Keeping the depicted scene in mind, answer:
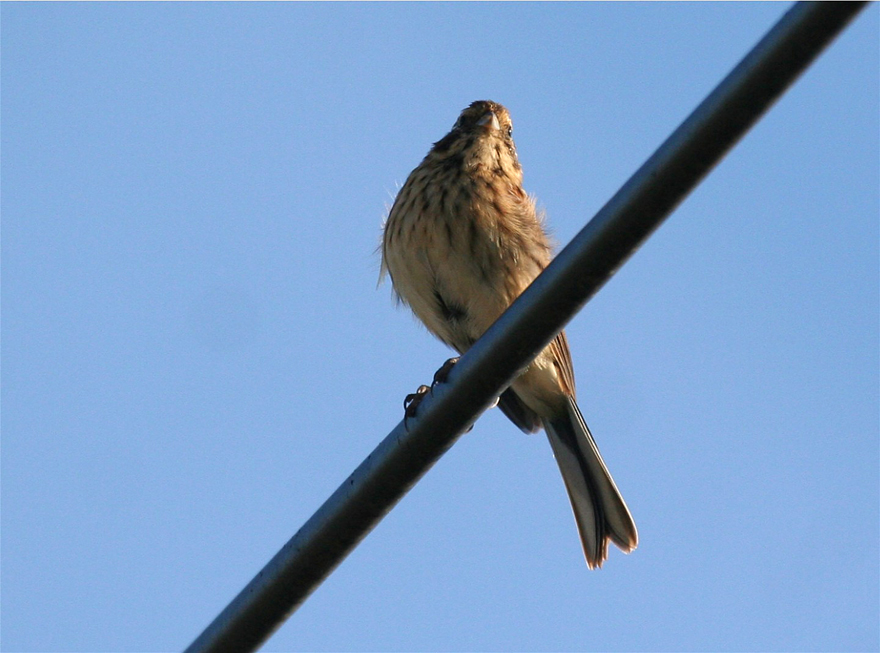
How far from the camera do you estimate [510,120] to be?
7246 millimetres

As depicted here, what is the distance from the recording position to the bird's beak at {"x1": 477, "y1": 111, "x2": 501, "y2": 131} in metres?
6.86

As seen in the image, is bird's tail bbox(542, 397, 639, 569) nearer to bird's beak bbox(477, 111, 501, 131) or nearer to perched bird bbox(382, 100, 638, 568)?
perched bird bbox(382, 100, 638, 568)

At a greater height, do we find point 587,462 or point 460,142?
point 460,142

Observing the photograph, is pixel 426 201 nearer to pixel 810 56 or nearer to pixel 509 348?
pixel 509 348

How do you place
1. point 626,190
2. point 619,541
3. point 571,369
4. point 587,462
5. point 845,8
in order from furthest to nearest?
1. point 571,369
2. point 587,462
3. point 619,541
4. point 626,190
5. point 845,8

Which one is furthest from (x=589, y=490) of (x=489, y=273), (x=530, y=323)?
(x=530, y=323)

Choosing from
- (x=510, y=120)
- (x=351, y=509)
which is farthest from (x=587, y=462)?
(x=351, y=509)

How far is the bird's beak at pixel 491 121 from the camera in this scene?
22.5ft

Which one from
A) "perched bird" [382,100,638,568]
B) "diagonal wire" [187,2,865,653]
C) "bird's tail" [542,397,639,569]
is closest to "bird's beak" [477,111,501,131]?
"perched bird" [382,100,638,568]

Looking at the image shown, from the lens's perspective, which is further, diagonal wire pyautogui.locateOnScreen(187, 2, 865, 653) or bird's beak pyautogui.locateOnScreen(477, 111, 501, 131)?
bird's beak pyautogui.locateOnScreen(477, 111, 501, 131)

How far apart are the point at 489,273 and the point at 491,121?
4.64ft

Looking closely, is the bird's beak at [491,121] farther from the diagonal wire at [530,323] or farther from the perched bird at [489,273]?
the diagonal wire at [530,323]

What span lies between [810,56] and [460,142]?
14.8 feet

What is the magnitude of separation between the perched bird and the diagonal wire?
2815 millimetres
